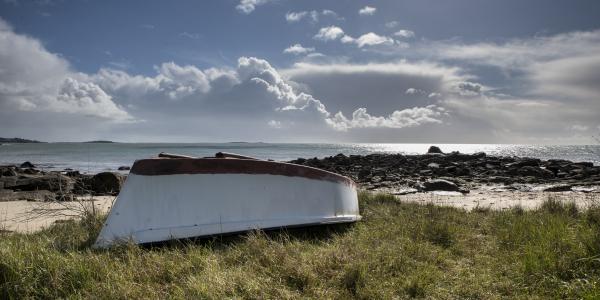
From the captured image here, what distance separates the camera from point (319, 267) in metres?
4.04

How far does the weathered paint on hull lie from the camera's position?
4.61m

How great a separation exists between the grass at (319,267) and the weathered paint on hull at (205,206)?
0.70 feet

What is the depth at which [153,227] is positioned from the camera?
4.66 meters

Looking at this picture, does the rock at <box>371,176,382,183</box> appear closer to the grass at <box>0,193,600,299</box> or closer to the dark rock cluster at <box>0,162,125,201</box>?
the dark rock cluster at <box>0,162,125,201</box>

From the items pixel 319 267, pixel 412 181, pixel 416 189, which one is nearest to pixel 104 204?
pixel 319 267

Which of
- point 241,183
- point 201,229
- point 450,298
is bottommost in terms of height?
point 450,298

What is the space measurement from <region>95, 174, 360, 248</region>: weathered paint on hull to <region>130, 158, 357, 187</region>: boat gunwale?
0.05 meters

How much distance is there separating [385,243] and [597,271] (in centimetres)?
205

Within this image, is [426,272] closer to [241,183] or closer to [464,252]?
[464,252]

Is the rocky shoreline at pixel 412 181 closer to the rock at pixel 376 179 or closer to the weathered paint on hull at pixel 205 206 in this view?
the rock at pixel 376 179

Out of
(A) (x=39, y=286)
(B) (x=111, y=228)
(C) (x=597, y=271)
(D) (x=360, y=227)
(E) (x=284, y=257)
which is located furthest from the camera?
(D) (x=360, y=227)

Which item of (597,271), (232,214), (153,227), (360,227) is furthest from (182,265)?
(597,271)

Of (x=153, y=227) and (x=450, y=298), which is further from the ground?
(x=153, y=227)

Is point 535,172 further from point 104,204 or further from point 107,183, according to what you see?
point 104,204
